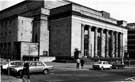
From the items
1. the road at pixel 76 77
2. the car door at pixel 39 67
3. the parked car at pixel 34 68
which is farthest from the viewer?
the car door at pixel 39 67

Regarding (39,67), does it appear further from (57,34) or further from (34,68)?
(57,34)

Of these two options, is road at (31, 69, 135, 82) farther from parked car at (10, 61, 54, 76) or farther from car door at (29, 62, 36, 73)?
parked car at (10, 61, 54, 76)

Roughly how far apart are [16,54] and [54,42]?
12333 millimetres

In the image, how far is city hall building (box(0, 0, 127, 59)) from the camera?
58.0 m

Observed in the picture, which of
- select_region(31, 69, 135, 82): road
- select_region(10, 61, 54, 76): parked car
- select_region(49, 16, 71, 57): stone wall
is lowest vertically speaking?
select_region(31, 69, 135, 82): road

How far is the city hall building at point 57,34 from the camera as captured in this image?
5797cm

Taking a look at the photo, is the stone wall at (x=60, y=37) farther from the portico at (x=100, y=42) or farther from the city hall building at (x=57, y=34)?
the portico at (x=100, y=42)

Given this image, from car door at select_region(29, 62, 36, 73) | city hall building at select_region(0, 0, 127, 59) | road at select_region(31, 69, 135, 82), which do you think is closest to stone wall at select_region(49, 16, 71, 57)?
city hall building at select_region(0, 0, 127, 59)

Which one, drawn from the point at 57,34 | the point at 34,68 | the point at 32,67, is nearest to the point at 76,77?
the point at 34,68

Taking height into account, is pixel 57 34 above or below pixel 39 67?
above

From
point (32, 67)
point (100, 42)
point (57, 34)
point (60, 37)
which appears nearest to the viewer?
point (32, 67)

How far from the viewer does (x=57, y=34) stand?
6234cm

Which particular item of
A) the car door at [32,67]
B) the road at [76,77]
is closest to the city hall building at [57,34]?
the road at [76,77]

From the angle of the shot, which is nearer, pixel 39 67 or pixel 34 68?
pixel 34 68
